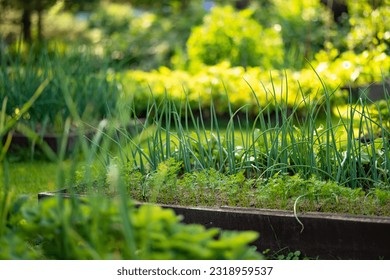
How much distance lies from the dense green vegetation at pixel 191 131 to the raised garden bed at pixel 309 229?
0.11 m

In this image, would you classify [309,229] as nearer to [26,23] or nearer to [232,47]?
[232,47]

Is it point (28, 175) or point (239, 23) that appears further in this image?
point (239, 23)

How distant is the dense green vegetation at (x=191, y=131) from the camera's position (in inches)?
73.3

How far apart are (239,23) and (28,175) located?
461 centimetres

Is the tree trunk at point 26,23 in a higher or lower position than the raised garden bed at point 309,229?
higher

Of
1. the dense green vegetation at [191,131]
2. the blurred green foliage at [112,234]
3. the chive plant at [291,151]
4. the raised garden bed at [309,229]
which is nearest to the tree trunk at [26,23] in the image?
the dense green vegetation at [191,131]

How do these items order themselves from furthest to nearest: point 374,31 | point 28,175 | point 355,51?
1. point 355,51
2. point 374,31
3. point 28,175

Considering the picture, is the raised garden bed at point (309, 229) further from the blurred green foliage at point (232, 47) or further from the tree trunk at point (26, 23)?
the tree trunk at point (26, 23)

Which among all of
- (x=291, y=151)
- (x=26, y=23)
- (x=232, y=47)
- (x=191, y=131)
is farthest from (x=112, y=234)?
(x=26, y=23)

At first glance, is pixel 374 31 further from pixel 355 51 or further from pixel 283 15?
pixel 283 15

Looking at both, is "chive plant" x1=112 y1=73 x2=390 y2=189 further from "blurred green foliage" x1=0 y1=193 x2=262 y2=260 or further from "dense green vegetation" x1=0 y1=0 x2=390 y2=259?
"blurred green foliage" x1=0 y1=193 x2=262 y2=260

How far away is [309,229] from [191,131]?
3109 millimetres

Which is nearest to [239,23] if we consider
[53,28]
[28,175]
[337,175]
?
[28,175]

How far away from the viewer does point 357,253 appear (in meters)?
2.84
